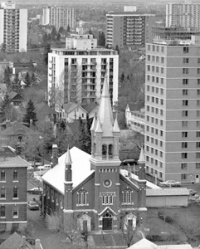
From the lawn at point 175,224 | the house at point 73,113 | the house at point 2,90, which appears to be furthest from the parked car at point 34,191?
the house at point 2,90

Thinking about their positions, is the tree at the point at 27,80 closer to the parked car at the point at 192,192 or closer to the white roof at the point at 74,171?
the parked car at the point at 192,192

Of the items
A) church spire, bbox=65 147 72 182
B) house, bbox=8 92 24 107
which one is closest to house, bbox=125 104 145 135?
house, bbox=8 92 24 107

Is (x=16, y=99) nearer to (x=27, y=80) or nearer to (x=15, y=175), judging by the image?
(x=27, y=80)

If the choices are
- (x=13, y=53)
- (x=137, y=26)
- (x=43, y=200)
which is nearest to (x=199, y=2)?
(x=137, y=26)

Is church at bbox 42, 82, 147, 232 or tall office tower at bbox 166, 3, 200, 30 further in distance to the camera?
tall office tower at bbox 166, 3, 200, 30

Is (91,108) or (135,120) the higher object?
(91,108)

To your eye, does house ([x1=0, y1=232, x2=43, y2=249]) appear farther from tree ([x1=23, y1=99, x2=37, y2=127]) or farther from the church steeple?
tree ([x1=23, y1=99, x2=37, y2=127])

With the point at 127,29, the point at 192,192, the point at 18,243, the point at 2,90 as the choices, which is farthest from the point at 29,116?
the point at 127,29
